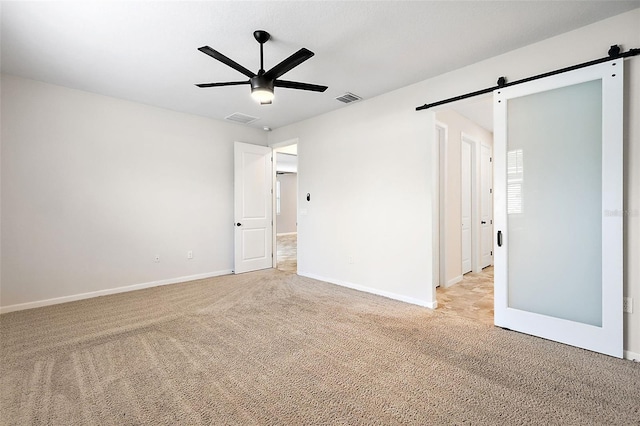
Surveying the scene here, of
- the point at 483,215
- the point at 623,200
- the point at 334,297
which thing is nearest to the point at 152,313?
the point at 334,297

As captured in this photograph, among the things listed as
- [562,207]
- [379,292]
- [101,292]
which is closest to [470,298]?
[379,292]

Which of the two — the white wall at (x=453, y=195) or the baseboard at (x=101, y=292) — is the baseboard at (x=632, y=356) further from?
the baseboard at (x=101, y=292)

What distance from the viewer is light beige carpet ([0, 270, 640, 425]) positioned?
1.71m

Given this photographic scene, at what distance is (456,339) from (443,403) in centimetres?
101

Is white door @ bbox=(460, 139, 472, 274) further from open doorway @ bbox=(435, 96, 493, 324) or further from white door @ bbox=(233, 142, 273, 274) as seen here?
white door @ bbox=(233, 142, 273, 274)

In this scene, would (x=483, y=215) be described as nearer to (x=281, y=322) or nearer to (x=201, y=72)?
(x=281, y=322)

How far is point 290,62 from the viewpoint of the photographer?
2.33m

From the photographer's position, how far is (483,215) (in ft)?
18.6

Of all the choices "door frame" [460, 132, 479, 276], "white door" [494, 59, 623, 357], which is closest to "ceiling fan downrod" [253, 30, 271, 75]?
"white door" [494, 59, 623, 357]

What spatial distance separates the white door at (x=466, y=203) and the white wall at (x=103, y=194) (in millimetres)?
4235

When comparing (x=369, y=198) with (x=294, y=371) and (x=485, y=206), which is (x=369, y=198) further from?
(x=485, y=206)

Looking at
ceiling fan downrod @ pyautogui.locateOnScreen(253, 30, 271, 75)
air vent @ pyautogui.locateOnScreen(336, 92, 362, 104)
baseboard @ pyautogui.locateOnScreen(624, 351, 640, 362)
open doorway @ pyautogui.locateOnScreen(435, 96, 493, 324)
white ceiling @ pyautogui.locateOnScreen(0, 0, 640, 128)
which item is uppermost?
air vent @ pyautogui.locateOnScreen(336, 92, 362, 104)

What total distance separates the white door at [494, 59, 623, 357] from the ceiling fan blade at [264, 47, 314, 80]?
2046 mm

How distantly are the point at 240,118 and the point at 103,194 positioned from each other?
7.91 feet
